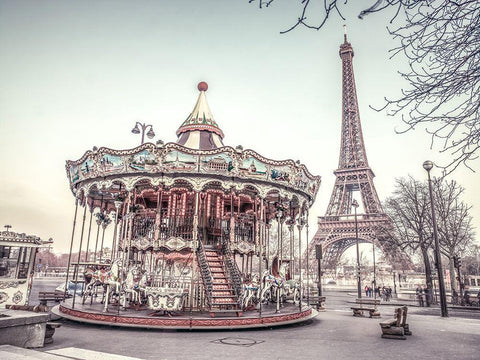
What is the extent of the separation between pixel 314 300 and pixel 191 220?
27.3 ft

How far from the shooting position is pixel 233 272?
1405 centimetres

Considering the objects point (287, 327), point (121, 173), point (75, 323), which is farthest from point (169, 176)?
point (287, 327)

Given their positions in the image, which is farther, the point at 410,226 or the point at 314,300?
the point at 410,226

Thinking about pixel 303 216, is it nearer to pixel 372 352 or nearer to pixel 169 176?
pixel 169 176

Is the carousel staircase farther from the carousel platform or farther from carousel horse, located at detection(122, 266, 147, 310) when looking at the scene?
carousel horse, located at detection(122, 266, 147, 310)

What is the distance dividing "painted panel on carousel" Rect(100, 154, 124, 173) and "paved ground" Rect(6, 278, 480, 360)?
6.01 m

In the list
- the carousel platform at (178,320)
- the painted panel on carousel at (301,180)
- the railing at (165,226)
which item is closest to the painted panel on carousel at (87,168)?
the railing at (165,226)

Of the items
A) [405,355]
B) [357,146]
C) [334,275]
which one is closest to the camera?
[405,355]

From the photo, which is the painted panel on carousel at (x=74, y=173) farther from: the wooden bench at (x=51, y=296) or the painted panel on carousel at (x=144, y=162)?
the wooden bench at (x=51, y=296)

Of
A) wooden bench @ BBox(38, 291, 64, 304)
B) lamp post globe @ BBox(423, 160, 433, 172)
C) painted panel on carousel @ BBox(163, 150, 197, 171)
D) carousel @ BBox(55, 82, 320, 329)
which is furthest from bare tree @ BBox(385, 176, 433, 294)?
wooden bench @ BBox(38, 291, 64, 304)

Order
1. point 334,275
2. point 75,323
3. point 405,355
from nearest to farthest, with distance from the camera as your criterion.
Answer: point 405,355 < point 75,323 < point 334,275

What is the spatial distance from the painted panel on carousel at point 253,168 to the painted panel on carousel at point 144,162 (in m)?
3.63

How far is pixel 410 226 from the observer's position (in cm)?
2767

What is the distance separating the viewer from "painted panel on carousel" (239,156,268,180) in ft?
46.4
